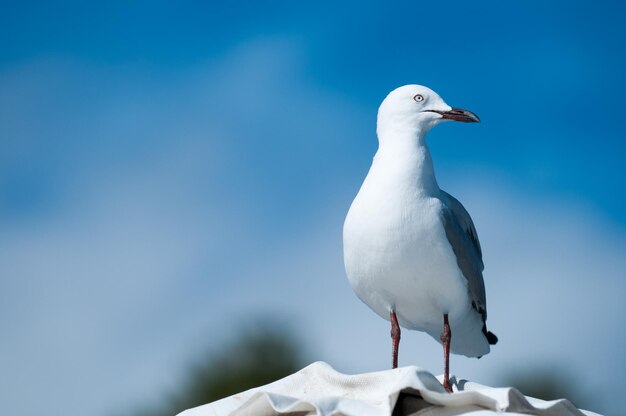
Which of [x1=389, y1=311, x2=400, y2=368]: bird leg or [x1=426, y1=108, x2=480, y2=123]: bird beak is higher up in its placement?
[x1=426, y1=108, x2=480, y2=123]: bird beak

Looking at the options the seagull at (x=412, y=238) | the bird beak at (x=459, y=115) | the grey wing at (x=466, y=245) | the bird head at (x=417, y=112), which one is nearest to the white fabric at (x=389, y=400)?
the seagull at (x=412, y=238)

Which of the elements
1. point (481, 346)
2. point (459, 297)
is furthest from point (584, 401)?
point (459, 297)

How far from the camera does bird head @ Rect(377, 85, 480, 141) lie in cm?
566

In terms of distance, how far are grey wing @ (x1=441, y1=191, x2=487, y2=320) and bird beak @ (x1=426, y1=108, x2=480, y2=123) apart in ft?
1.59

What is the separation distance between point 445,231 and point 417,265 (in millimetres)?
289

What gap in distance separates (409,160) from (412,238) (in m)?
0.54

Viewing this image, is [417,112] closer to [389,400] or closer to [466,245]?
[466,245]

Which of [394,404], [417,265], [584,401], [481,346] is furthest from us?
[584,401]

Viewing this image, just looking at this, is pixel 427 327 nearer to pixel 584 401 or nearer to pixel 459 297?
pixel 459 297

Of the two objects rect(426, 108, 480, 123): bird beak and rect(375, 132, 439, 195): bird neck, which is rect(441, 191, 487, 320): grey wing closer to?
rect(375, 132, 439, 195): bird neck

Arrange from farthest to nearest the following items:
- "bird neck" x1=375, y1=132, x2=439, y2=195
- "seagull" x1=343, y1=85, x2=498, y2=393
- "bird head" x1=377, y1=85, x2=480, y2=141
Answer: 1. "bird head" x1=377, y1=85, x2=480, y2=141
2. "bird neck" x1=375, y1=132, x2=439, y2=195
3. "seagull" x1=343, y1=85, x2=498, y2=393

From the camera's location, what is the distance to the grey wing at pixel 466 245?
541 cm

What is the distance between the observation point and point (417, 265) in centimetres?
522

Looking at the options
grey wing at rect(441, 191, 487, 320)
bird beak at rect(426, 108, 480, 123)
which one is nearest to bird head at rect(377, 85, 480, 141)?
bird beak at rect(426, 108, 480, 123)
